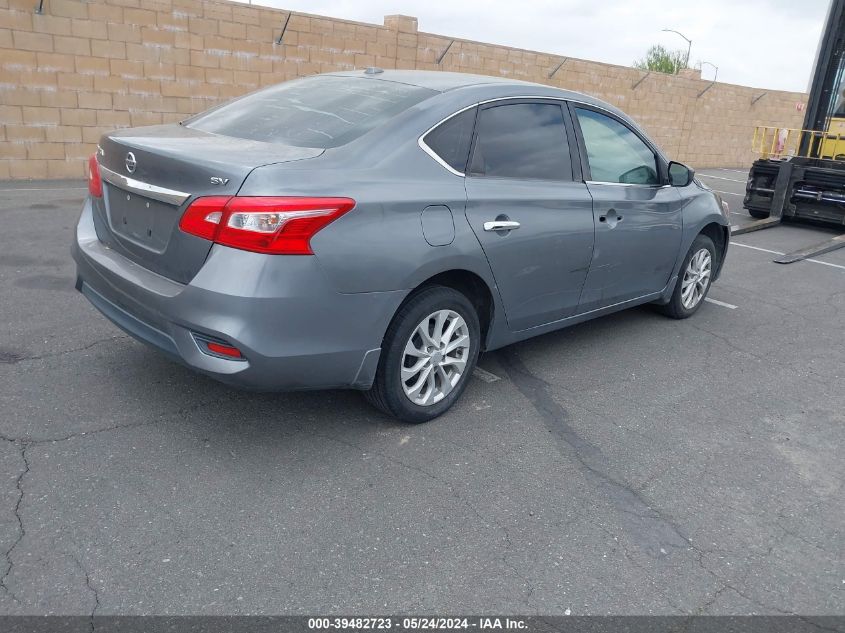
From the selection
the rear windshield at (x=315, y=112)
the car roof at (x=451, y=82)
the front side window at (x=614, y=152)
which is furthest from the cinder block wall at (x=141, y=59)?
the front side window at (x=614, y=152)

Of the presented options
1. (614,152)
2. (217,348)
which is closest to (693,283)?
(614,152)

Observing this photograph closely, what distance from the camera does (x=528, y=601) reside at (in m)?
2.54

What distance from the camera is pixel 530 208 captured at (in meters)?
3.99

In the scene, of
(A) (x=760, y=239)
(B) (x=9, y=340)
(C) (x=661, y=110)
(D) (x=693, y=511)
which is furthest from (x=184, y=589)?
(C) (x=661, y=110)

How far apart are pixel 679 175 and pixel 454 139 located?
2303mm

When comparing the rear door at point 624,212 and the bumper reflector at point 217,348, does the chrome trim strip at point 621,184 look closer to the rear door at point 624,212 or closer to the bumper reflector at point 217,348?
the rear door at point 624,212

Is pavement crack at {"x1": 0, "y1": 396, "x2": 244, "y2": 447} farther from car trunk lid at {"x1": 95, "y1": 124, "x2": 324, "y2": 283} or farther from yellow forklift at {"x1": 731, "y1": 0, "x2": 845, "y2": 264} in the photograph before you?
yellow forklift at {"x1": 731, "y1": 0, "x2": 845, "y2": 264}

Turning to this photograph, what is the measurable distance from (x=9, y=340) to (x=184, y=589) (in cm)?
271

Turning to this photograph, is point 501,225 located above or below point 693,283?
above

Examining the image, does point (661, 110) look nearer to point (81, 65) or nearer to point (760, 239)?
point (760, 239)

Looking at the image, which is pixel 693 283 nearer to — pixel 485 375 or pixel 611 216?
pixel 611 216

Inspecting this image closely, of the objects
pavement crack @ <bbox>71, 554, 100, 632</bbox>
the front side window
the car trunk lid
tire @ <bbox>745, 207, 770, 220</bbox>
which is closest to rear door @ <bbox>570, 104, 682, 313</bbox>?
the front side window

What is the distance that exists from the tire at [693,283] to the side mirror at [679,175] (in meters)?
0.61

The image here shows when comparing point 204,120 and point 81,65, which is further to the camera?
point 81,65
